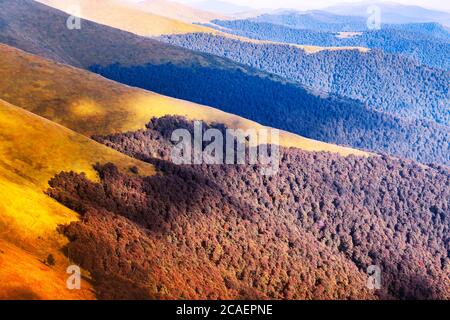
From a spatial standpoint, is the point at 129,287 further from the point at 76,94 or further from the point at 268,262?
the point at 76,94

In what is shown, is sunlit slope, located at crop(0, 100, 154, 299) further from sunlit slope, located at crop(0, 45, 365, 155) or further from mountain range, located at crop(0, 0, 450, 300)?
sunlit slope, located at crop(0, 45, 365, 155)

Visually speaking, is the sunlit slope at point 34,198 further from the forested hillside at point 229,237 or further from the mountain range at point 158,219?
the forested hillside at point 229,237

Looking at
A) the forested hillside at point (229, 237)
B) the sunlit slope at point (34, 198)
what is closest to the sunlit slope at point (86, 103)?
the forested hillside at point (229, 237)

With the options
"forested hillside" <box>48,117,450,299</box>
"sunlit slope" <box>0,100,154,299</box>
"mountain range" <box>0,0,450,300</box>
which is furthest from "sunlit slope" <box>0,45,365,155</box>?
"sunlit slope" <box>0,100,154,299</box>

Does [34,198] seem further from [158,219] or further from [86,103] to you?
[86,103]

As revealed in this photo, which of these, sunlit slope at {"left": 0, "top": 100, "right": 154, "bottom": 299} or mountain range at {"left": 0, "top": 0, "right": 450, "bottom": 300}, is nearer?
sunlit slope at {"left": 0, "top": 100, "right": 154, "bottom": 299}

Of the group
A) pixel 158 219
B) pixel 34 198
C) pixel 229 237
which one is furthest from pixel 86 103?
pixel 34 198
